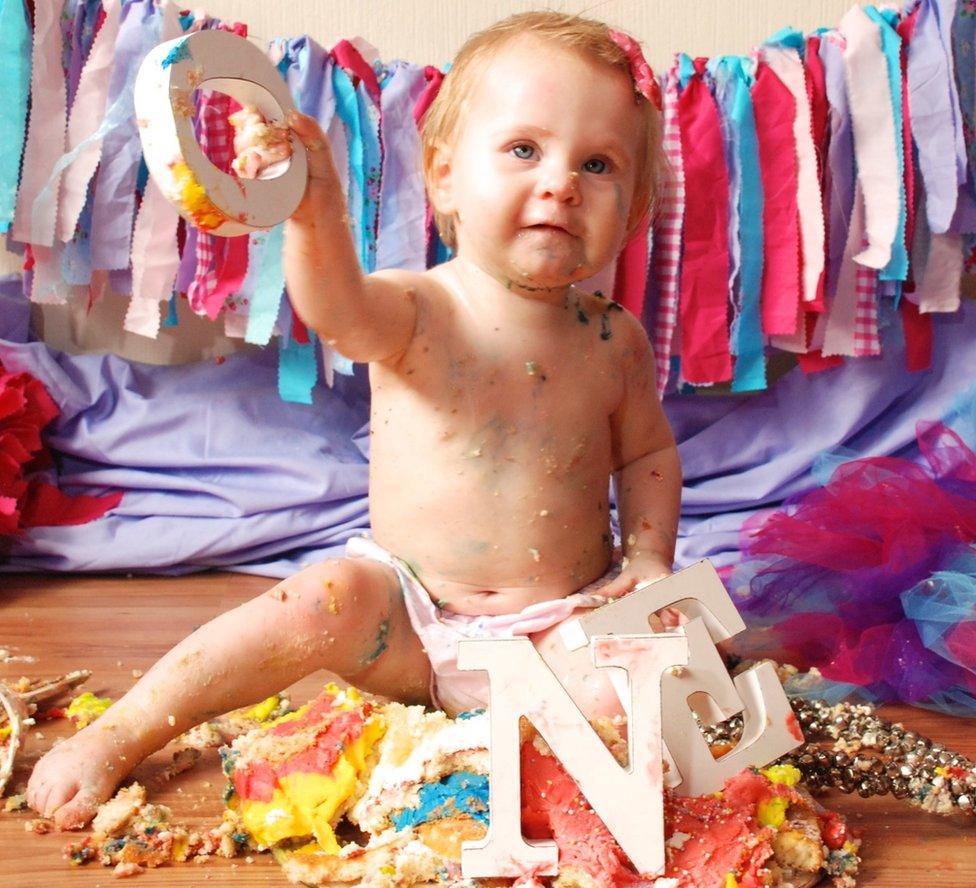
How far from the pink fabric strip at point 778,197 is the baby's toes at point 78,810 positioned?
1.00m

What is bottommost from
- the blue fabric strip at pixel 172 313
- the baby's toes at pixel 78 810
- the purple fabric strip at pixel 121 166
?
the baby's toes at pixel 78 810

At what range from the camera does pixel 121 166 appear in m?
1.49

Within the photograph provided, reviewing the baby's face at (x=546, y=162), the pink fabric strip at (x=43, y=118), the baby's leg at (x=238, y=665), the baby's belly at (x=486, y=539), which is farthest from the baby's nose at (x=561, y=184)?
the pink fabric strip at (x=43, y=118)

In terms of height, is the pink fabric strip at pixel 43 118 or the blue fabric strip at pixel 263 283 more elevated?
the pink fabric strip at pixel 43 118

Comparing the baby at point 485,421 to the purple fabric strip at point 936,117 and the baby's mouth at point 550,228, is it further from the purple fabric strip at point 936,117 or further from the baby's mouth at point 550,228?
the purple fabric strip at point 936,117

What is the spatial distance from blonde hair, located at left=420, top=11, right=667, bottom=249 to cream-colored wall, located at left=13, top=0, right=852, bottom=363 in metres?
0.65

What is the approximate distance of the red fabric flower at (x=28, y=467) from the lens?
150 cm

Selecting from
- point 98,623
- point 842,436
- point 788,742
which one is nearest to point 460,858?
point 788,742

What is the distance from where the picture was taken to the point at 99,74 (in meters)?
1.48

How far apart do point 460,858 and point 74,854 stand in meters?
0.26

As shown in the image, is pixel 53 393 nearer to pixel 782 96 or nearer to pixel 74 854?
pixel 74 854

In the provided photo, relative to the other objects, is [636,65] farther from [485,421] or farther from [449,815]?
[449,815]

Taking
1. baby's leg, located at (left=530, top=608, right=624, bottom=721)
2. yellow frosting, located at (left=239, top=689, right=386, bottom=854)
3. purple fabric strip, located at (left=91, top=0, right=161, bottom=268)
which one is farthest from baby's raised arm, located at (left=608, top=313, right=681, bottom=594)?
purple fabric strip, located at (left=91, top=0, right=161, bottom=268)

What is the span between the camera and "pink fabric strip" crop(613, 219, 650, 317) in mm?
1514
